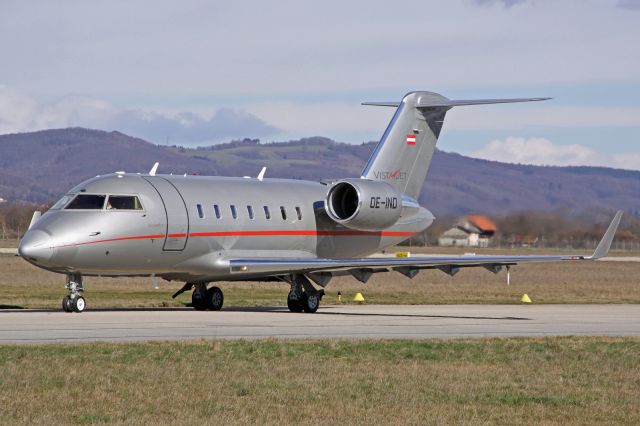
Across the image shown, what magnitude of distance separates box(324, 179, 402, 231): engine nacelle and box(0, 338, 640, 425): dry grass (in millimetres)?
12862

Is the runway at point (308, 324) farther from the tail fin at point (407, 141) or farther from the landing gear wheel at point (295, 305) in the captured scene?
the tail fin at point (407, 141)

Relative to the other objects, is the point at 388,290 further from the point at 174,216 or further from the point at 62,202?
the point at 62,202

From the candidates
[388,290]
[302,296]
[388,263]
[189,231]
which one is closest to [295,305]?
[302,296]

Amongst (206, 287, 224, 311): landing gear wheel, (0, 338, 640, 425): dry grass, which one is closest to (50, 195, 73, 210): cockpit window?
(206, 287, 224, 311): landing gear wheel

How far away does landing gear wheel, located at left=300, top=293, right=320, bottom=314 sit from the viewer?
1268 inches

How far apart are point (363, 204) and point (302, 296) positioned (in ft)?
10.9

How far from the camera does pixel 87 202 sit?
29.2 meters

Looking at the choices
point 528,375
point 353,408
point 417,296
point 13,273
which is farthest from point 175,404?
point 13,273

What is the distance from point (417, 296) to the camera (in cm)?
4219

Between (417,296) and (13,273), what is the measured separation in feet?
72.9

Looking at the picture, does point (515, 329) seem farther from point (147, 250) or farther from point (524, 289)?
point (524, 289)

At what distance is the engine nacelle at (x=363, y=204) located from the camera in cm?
3375

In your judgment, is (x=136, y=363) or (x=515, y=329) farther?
(x=515, y=329)

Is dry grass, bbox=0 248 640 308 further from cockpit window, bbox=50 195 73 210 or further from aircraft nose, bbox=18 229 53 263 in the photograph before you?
aircraft nose, bbox=18 229 53 263
